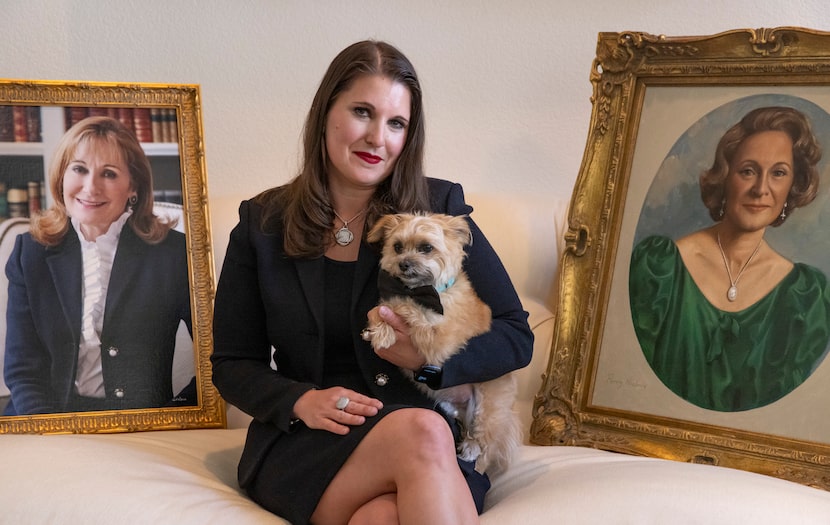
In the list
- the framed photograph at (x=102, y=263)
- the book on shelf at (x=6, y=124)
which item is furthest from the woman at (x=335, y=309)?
the book on shelf at (x=6, y=124)

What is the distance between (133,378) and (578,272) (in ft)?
4.38

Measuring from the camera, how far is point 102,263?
249cm

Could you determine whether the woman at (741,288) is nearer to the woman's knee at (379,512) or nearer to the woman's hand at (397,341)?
the woman's hand at (397,341)

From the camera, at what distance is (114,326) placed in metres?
2.48

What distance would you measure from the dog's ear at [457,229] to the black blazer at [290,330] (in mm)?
84

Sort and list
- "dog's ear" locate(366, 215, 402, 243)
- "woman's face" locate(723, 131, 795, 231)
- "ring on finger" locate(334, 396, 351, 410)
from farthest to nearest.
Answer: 1. "woman's face" locate(723, 131, 795, 231)
2. "dog's ear" locate(366, 215, 402, 243)
3. "ring on finger" locate(334, 396, 351, 410)

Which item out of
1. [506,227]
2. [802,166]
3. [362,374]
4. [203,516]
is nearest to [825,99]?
[802,166]

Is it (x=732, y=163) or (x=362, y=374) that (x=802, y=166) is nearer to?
(x=732, y=163)

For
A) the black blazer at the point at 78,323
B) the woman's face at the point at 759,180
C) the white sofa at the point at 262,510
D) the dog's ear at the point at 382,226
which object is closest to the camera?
the white sofa at the point at 262,510

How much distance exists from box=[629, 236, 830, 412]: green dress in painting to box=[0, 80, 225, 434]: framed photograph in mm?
1277

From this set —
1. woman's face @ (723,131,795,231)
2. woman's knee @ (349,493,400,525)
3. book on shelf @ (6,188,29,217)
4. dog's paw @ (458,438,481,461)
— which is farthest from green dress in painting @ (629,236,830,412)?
book on shelf @ (6,188,29,217)

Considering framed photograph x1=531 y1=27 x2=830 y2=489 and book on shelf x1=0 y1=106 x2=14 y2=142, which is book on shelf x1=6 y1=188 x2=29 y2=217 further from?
framed photograph x1=531 y1=27 x2=830 y2=489

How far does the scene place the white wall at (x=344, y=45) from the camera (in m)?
2.87
